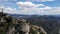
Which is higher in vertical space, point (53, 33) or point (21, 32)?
point (21, 32)

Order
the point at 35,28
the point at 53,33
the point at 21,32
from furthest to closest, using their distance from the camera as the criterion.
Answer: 1. the point at 53,33
2. the point at 35,28
3. the point at 21,32

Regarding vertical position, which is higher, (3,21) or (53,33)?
(3,21)

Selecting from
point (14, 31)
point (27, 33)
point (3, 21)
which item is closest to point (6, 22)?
point (3, 21)

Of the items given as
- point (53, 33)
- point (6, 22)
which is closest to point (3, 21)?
point (6, 22)

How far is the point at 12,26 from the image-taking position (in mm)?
67812

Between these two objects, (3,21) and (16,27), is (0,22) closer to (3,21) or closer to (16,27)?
(3,21)

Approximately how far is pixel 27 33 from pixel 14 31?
17.1 feet

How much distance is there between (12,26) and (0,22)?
16.8 feet

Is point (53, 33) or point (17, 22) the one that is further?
point (53, 33)

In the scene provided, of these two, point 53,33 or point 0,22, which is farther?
point 53,33

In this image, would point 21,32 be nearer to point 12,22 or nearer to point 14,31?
point 14,31

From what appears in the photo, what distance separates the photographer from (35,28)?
6906cm

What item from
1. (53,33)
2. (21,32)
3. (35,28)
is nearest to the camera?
(21,32)

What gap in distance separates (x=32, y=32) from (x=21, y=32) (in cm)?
508
